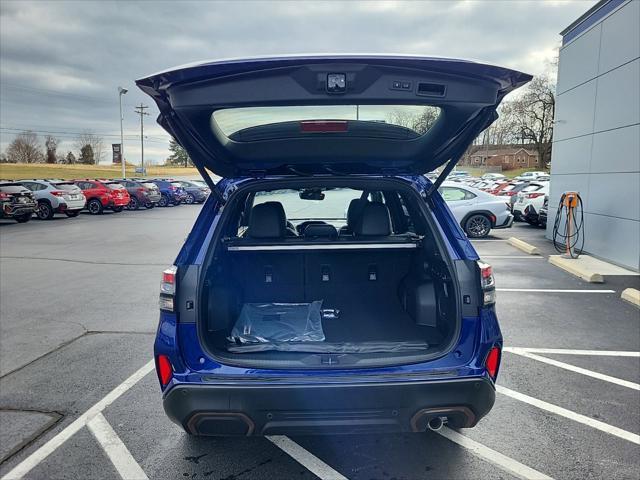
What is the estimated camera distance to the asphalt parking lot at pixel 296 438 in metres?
2.66

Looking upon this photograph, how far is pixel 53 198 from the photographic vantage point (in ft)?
62.5

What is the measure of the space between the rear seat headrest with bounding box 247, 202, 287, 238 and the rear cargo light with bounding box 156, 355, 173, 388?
119 cm

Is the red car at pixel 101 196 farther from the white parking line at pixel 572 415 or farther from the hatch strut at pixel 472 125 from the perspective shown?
the hatch strut at pixel 472 125

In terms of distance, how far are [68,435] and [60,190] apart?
1915cm

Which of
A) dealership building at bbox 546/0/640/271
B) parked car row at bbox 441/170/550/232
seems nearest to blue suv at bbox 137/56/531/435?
dealership building at bbox 546/0/640/271

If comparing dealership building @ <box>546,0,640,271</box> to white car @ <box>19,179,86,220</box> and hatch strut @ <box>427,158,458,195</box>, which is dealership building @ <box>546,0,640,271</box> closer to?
hatch strut @ <box>427,158,458,195</box>

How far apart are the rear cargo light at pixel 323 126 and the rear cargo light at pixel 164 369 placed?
1405 mm

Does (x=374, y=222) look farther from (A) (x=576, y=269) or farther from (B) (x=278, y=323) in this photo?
(A) (x=576, y=269)

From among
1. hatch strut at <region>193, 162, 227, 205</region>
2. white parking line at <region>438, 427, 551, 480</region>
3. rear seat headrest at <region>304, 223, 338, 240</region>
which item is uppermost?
hatch strut at <region>193, 162, 227, 205</region>

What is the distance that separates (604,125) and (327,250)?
845 cm

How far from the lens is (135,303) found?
619cm

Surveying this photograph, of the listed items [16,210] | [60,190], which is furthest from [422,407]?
[60,190]

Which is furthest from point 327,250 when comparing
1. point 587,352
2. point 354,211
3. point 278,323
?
point 587,352

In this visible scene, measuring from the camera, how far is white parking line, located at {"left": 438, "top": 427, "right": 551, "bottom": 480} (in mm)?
2578
